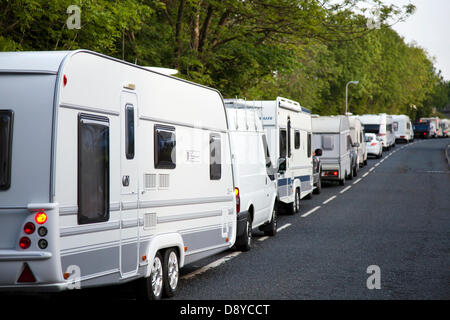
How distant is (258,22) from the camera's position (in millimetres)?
24859

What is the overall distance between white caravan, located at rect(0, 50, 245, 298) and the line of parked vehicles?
10 millimetres

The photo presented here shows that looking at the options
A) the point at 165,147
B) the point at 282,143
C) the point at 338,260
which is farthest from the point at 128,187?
the point at 282,143

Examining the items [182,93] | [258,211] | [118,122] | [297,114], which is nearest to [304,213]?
[297,114]

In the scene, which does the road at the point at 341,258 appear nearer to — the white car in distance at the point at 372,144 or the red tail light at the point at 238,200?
the red tail light at the point at 238,200

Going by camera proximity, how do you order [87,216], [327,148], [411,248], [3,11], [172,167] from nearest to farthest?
1. [87,216]
2. [172,167]
3. [411,248]
4. [3,11]
5. [327,148]

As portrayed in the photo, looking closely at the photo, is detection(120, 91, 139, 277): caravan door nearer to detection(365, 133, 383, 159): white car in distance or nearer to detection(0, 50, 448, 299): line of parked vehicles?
→ detection(0, 50, 448, 299): line of parked vehicles

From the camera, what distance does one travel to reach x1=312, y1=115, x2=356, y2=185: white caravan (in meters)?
29.7

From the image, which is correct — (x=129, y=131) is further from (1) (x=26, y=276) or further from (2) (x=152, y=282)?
(1) (x=26, y=276)

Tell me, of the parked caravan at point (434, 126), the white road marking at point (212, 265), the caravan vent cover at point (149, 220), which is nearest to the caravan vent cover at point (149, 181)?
the caravan vent cover at point (149, 220)

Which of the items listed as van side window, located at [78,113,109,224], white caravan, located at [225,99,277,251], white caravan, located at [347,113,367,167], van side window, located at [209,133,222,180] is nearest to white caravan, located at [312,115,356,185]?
white caravan, located at [347,113,367,167]

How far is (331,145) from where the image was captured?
2959 cm

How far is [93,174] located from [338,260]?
18.9ft

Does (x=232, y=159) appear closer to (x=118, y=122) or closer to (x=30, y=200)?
(x=118, y=122)

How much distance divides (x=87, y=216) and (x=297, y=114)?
13.3 metres
